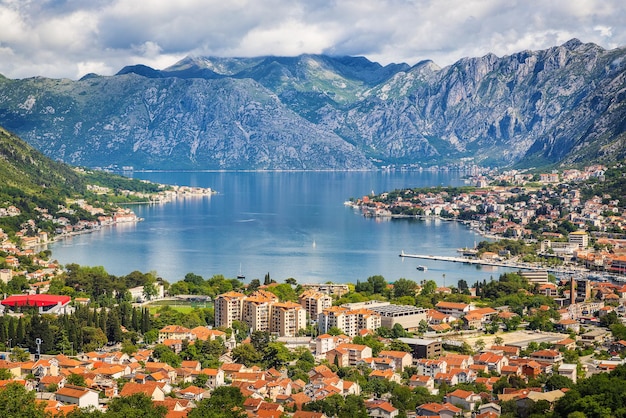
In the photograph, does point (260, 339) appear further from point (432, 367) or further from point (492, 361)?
point (492, 361)

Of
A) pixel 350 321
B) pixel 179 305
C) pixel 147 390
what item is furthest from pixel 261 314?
pixel 147 390

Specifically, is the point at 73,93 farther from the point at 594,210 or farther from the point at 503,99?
the point at 594,210

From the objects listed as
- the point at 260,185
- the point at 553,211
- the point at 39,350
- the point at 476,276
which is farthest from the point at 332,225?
the point at 260,185

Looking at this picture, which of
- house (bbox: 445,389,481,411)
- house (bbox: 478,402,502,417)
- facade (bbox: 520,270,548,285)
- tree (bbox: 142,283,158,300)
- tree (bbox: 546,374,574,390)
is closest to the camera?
house (bbox: 478,402,502,417)

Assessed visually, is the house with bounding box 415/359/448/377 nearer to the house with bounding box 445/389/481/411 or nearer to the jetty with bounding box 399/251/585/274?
the house with bounding box 445/389/481/411

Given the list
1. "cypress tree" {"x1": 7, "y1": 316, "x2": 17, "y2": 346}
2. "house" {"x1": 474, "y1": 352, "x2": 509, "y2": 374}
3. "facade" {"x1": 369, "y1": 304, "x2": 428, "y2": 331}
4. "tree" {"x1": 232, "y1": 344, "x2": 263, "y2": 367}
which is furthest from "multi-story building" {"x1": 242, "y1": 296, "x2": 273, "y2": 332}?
"house" {"x1": 474, "y1": 352, "x2": 509, "y2": 374}
